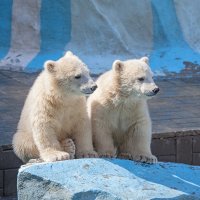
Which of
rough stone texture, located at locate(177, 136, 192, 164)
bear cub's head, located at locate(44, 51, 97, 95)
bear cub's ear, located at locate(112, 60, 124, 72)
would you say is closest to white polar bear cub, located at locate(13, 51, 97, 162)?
bear cub's head, located at locate(44, 51, 97, 95)

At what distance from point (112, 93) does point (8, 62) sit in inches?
210

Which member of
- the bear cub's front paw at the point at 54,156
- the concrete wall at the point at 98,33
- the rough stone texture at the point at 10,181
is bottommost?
the rough stone texture at the point at 10,181

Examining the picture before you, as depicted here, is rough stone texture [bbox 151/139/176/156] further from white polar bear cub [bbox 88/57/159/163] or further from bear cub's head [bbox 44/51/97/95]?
bear cub's head [bbox 44/51/97/95]

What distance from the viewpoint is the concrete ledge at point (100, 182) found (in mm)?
4422

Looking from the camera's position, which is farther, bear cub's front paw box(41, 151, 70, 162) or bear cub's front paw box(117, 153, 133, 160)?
bear cub's front paw box(117, 153, 133, 160)

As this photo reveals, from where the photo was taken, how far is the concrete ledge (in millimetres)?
4422

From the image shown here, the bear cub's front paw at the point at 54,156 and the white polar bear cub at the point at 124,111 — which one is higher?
the white polar bear cub at the point at 124,111

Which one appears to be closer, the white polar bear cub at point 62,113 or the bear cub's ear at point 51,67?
the white polar bear cub at point 62,113

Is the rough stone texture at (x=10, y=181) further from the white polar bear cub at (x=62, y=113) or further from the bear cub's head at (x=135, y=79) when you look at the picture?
the bear cub's head at (x=135, y=79)

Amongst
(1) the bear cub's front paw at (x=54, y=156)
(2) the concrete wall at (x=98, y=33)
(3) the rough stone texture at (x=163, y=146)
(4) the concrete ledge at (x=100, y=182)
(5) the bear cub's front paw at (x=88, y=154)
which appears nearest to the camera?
(4) the concrete ledge at (x=100, y=182)

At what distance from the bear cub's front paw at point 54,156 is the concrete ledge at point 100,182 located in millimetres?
48

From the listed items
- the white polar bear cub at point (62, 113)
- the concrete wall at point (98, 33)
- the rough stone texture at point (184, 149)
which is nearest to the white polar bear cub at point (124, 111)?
the white polar bear cub at point (62, 113)

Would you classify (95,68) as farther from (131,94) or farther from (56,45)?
(131,94)

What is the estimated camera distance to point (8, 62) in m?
10.0
